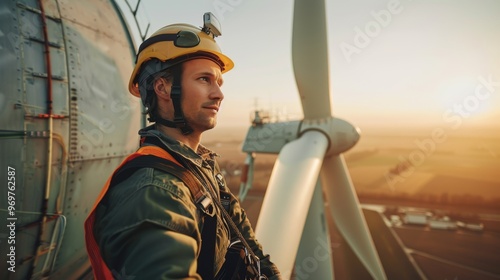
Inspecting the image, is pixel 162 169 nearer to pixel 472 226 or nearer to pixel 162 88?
pixel 162 88

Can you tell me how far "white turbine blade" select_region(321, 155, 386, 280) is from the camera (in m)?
11.0

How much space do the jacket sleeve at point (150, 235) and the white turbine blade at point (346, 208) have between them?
1029cm

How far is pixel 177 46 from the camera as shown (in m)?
2.31

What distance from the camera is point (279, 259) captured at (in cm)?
445

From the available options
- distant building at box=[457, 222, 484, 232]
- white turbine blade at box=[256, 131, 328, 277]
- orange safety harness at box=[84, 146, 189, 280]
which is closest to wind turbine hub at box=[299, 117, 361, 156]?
white turbine blade at box=[256, 131, 328, 277]

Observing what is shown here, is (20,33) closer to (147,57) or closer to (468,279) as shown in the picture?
(147,57)

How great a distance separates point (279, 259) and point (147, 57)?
3.91 metres

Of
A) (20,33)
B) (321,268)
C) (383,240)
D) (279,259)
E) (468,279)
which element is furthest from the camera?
(383,240)

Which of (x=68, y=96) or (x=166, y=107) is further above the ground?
(x=68, y=96)

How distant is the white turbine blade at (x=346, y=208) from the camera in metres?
11.0

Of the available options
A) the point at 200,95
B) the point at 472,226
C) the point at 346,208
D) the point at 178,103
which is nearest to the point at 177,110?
the point at 178,103

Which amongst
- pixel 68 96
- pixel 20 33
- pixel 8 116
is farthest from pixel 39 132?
pixel 20 33

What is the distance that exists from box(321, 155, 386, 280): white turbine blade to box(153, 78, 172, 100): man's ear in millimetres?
9663

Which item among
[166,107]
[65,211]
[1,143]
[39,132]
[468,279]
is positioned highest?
[166,107]
